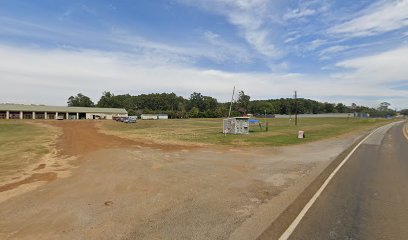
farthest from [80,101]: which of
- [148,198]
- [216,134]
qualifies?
[148,198]

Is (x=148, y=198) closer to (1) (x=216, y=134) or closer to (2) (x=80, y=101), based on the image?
(1) (x=216, y=134)

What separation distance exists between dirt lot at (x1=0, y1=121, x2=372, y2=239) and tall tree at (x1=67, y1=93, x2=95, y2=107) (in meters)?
159

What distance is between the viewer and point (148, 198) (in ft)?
28.2

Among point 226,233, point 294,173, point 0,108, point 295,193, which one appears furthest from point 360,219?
point 0,108

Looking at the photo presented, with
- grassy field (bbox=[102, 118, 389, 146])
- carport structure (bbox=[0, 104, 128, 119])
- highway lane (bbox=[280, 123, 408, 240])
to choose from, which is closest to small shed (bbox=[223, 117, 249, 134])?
grassy field (bbox=[102, 118, 389, 146])

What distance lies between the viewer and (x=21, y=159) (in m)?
16.3

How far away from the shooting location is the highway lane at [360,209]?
6047 millimetres

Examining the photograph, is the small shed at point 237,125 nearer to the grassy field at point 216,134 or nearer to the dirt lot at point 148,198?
the grassy field at point 216,134

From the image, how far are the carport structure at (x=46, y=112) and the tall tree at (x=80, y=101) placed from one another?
5701 cm

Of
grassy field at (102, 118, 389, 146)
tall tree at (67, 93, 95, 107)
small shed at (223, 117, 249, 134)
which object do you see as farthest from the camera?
tall tree at (67, 93, 95, 107)

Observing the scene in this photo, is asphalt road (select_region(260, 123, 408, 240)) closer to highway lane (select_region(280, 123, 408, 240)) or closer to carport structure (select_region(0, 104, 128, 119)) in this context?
highway lane (select_region(280, 123, 408, 240))

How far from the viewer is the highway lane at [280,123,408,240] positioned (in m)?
6.05

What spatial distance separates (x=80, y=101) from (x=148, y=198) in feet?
566

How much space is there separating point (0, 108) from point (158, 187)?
100 metres
